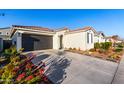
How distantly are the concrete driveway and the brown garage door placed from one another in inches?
15.9

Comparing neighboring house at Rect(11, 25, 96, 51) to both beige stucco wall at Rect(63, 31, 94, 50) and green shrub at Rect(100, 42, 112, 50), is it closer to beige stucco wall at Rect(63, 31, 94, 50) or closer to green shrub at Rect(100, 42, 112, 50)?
beige stucco wall at Rect(63, 31, 94, 50)

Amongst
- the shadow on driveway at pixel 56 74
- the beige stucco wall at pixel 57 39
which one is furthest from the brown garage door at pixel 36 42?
the shadow on driveway at pixel 56 74

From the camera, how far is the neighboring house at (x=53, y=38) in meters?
6.34

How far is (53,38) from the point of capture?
7.42 m

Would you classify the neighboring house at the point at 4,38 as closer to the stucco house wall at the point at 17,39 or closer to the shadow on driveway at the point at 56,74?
the stucco house wall at the point at 17,39

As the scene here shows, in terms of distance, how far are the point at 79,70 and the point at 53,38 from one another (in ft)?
9.32

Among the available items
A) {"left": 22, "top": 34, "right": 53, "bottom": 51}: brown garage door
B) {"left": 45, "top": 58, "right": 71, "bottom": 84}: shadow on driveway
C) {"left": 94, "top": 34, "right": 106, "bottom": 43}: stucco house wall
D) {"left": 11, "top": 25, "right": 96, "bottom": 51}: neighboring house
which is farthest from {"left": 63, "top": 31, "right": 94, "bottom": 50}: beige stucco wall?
{"left": 45, "top": 58, "right": 71, "bottom": 84}: shadow on driveway

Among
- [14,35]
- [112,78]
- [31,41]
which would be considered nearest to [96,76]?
[112,78]

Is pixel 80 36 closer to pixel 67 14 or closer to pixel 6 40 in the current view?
pixel 67 14

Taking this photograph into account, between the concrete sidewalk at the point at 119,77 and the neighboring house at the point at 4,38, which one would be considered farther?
the neighboring house at the point at 4,38

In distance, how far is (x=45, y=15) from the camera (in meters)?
5.43

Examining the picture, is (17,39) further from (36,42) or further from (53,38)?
(53,38)

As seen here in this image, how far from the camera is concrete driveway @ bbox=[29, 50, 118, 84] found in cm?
452
